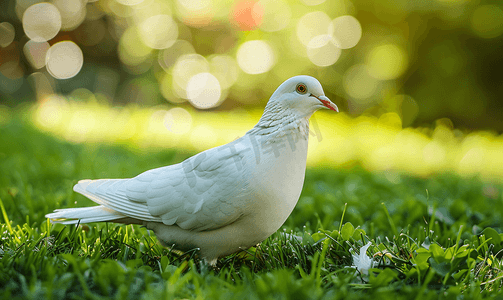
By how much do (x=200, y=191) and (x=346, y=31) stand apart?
8.01 m

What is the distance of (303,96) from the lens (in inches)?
78.3

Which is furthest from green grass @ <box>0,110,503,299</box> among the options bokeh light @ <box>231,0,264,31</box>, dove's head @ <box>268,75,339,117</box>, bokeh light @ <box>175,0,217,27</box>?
bokeh light @ <box>175,0,217,27</box>

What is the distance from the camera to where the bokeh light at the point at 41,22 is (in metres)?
10.8

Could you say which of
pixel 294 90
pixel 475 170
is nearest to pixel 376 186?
pixel 475 170

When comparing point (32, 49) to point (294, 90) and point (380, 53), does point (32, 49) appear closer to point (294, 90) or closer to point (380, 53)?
point (380, 53)

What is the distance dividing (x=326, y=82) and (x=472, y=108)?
3201 millimetres

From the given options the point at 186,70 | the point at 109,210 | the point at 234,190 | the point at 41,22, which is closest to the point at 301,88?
the point at 234,190

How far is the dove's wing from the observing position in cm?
186

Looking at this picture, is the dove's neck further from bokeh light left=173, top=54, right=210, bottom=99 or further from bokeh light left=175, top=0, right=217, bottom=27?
bokeh light left=175, top=0, right=217, bottom=27

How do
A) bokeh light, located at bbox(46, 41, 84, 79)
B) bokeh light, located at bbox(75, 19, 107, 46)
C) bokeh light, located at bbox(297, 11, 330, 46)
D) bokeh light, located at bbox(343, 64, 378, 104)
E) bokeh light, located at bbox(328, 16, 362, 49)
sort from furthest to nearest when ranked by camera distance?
bokeh light, located at bbox(75, 19, 107, 46), bokeh light, located at bbox(46, 41, 84, 79), bokeh light, located at bbox(297, 11, 330, 46), bokeh light, located at bbox(328, 16, 362, 49), bokeh light, located at bbox(343, 64, 378, 104)

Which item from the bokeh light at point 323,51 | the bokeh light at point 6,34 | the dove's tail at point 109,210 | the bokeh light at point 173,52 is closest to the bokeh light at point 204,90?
the bokeh light at point 173,52

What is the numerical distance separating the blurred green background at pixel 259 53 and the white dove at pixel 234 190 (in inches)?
272

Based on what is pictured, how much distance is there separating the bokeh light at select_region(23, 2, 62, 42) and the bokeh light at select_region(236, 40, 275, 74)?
5.60 meters

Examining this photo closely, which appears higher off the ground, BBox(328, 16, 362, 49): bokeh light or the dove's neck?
BBox(328, 16, 362, 49): bokeh light
